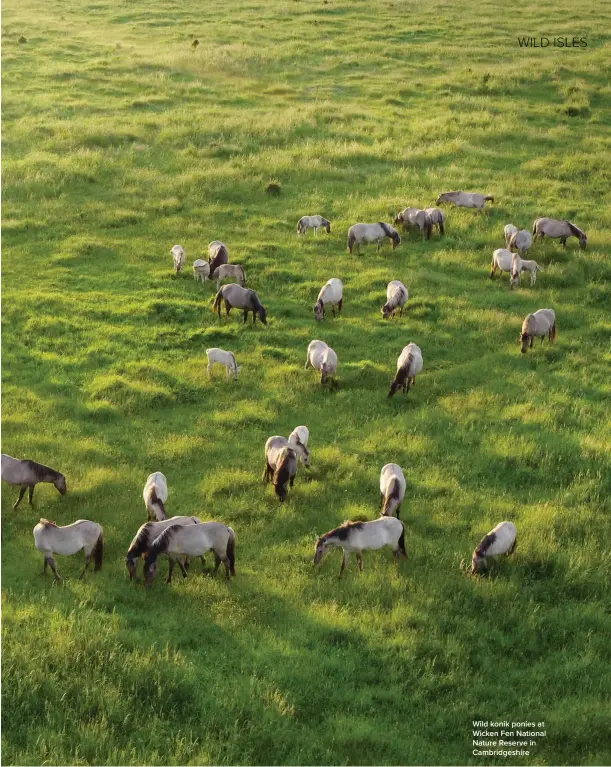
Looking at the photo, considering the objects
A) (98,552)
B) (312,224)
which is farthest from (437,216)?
(98,552)

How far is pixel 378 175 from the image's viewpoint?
A: 31.3 metres

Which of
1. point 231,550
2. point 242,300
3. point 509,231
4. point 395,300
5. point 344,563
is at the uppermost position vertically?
point 509,231

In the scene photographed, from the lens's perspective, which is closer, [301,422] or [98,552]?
[98,552]

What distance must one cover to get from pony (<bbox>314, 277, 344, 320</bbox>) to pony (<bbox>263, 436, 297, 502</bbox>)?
7234 millimetres

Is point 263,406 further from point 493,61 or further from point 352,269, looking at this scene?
point 493,61

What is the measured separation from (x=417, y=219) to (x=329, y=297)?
20.9ft

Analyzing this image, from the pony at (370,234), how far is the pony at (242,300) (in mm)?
5483

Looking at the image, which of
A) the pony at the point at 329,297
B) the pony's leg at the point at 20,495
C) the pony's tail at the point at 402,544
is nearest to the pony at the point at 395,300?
the pony at the point at 329,297

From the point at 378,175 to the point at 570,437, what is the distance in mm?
18427

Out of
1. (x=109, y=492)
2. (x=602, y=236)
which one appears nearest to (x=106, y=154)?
(x=602, y=236)

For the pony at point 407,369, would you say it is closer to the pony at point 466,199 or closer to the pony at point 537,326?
the pony at point 537,326

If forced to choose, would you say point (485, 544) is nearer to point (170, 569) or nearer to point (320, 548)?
point (320, 548)

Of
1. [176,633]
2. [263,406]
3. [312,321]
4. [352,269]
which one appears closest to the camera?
[176,633]

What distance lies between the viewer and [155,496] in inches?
509
